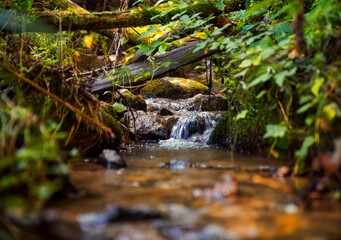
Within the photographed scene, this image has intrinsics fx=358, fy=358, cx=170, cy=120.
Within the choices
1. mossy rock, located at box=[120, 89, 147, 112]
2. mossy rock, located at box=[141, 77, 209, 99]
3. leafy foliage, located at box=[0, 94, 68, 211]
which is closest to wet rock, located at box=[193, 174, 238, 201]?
leafy foliage, located at box=[0, 94, 68, 211]

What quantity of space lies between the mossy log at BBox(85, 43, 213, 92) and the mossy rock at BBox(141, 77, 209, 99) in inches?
220

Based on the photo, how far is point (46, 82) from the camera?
11.9 feet

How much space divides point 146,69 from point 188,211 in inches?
141

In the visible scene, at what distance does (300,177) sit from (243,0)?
3.49m

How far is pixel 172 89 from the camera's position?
A: 427 inches

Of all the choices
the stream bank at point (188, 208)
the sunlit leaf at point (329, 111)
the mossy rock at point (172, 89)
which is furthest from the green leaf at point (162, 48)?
the mossy rock at point (172, 89)

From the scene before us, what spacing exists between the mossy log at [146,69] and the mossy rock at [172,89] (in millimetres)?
5593

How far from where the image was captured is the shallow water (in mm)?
1506

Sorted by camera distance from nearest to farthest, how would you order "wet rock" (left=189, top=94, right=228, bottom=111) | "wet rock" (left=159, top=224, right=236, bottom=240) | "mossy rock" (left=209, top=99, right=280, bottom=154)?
"wet rock" (left=159, top=224, right=236, bottom=240), "mossy rock" (left=209, top=99, right=280, bottom=154), "wet rock" (left=189, top=94, right=228, bottom=111)

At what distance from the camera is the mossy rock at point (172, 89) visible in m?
10.8

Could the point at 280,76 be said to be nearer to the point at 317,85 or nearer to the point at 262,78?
the point at 262,78

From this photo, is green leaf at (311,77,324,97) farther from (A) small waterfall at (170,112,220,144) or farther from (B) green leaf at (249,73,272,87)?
(A) small waterfall at (170,112,220,144)

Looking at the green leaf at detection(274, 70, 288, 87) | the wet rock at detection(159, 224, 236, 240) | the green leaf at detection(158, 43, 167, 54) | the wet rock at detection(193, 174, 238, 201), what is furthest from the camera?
the green leaf at detection(158, 43, 167, 54)

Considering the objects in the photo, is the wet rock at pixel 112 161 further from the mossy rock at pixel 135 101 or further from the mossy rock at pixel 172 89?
the mossy rock at pixel 172 89
